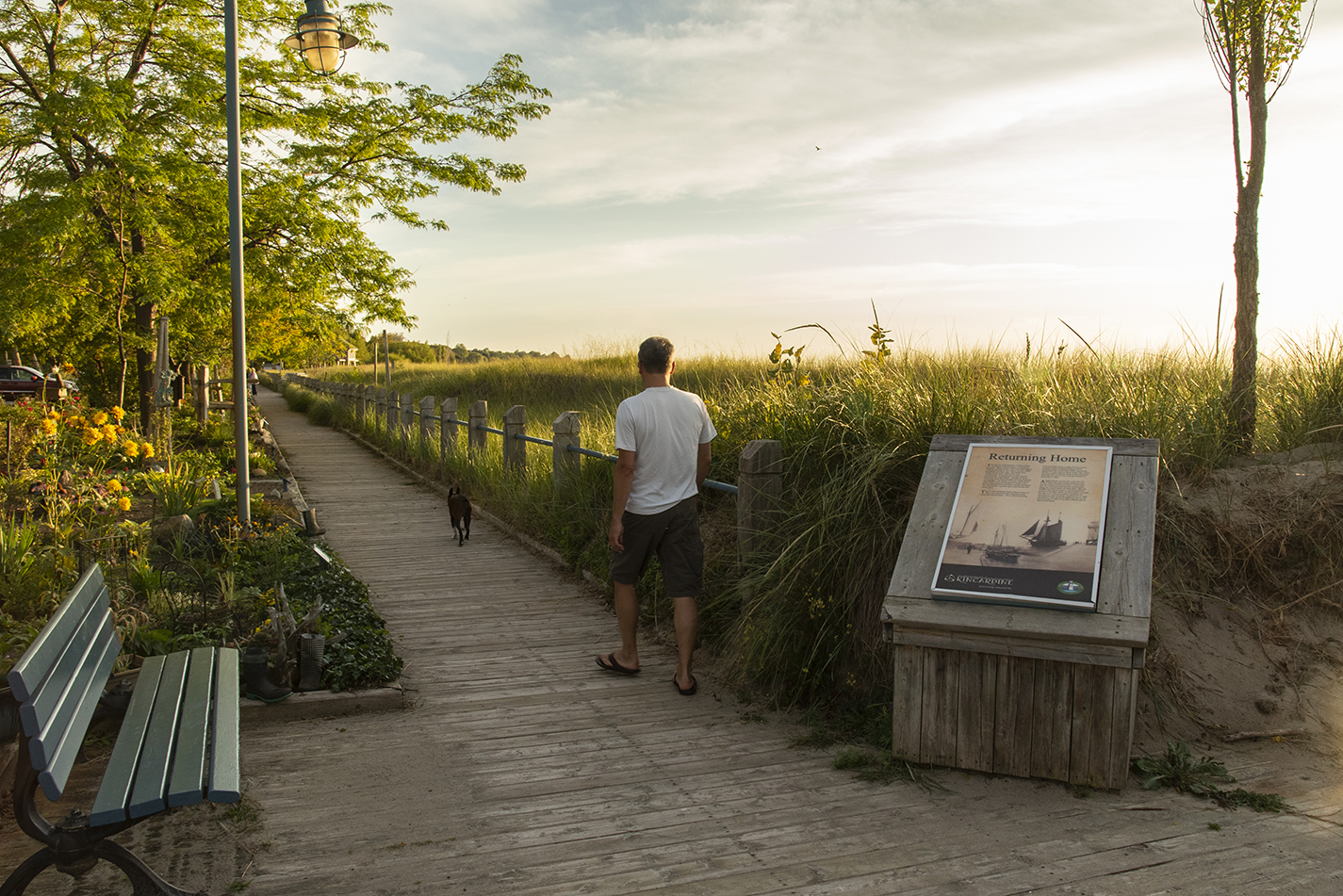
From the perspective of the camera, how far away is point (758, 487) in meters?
5.09

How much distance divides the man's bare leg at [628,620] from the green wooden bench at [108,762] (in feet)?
6.92

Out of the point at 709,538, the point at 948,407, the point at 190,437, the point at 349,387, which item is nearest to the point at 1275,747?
the point at 948,407

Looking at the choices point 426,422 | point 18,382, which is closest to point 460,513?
point 426,422

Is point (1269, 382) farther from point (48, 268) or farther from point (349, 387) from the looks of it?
point (349, 387)

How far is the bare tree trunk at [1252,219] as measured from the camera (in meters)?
5.80

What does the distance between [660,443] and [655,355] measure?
0.47 m

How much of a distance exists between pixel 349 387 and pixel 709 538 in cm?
2197

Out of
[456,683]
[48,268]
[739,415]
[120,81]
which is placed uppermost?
[120,81]

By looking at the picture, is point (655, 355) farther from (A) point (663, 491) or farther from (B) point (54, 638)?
(B) point (54, 638)

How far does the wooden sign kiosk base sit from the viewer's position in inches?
134

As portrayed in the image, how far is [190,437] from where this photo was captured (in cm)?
1520

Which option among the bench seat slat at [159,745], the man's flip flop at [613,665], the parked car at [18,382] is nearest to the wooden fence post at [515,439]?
the man's flip flop at [613,665]

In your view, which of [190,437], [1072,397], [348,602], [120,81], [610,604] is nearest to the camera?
[1072,397]

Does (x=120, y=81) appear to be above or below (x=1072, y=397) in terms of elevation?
above
